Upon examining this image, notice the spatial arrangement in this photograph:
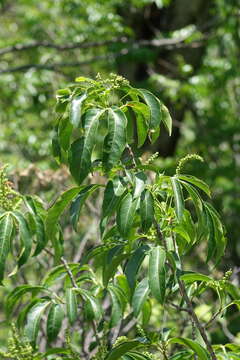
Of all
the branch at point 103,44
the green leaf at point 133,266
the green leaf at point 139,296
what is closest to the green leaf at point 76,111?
the green leaf at point 133,266

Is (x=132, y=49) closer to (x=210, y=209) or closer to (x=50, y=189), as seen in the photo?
(x=50, y=189)

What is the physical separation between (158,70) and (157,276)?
5473 millimetres

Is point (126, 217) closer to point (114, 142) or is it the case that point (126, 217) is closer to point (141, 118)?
point (114, 142)

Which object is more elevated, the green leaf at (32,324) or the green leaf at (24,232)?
the green leaf at (24,232)

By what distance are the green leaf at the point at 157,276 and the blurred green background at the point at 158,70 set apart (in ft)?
13.9

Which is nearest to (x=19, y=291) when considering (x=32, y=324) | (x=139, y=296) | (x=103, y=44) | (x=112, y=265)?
(x=32, y=324)

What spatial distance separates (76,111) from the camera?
171cm

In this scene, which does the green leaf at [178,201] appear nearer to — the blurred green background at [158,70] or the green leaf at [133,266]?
the green leaf at [133,266]

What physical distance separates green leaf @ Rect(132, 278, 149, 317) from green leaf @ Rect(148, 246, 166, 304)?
96 millimetres

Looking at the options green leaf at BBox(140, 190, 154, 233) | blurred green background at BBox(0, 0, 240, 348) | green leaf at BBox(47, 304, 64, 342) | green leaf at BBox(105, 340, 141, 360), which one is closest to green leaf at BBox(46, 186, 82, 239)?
green leaf at BBox(140, 190, 154, 233)

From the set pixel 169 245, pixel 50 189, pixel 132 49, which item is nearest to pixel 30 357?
pixel 169 245

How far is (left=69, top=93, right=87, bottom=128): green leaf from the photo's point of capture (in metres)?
1.70

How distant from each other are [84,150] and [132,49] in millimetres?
4684

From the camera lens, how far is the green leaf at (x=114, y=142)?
1686 millimetres
